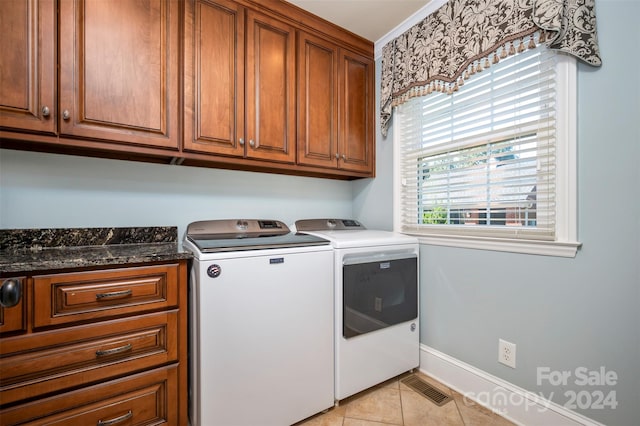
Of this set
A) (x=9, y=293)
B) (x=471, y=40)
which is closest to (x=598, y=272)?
(x=471, y=40)

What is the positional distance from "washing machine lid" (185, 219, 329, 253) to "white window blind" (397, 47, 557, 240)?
0.86m

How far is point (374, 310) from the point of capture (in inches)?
65.2

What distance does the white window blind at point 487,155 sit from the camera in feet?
4.46

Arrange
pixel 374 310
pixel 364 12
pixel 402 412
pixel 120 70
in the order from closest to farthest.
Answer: pixel 120 70 → pixel 402 412 → pixel 374 310 → pixel 364 12

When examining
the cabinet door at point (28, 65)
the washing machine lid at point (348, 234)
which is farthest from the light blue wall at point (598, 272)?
the cabinet door at point (28, 65)

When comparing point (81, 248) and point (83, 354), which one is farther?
point (81, 248)

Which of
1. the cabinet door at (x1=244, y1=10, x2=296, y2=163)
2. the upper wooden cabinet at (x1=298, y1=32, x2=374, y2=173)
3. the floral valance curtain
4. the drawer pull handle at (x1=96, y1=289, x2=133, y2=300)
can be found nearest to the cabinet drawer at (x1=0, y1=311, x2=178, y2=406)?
the drawer pull handle at (x1=96, y1=289, x2=133, y2=300)

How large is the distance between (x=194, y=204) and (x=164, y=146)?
0.47m

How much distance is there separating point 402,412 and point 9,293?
1782mm

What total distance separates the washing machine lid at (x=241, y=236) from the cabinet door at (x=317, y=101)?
503 millimetres

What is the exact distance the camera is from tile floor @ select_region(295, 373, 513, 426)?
4.74 ft

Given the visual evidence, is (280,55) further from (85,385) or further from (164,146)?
(85,385)

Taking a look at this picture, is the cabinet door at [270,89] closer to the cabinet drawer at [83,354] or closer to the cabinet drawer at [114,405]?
the cabinet drawer at [83,354]

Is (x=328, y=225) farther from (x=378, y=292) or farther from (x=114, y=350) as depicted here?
(x=114, y=350)
